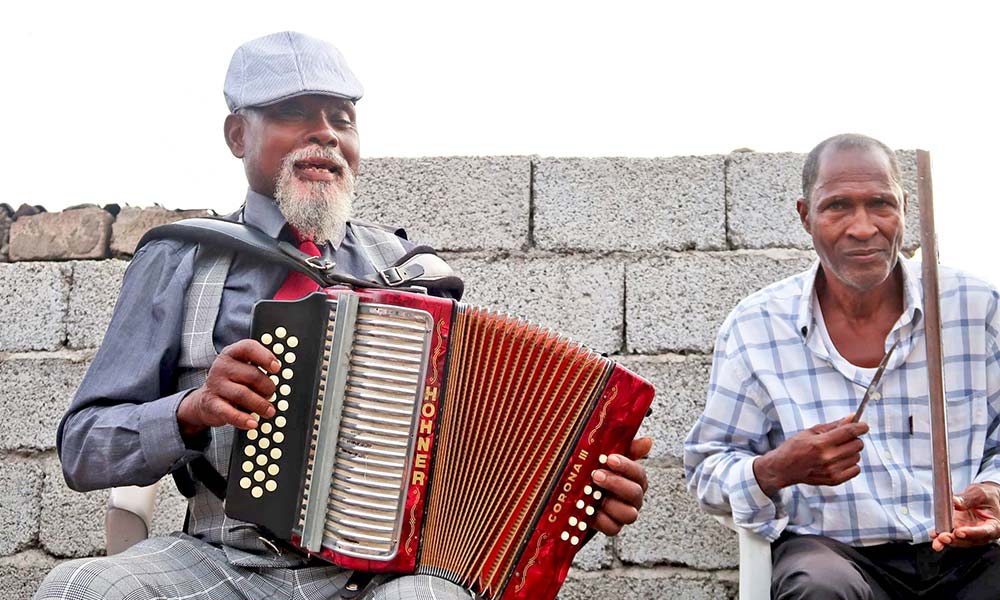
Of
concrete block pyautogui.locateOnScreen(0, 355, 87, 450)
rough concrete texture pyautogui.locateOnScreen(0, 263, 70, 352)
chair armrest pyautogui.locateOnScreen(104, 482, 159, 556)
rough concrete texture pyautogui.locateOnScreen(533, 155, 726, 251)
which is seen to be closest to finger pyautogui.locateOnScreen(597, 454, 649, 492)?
chair armrest pyautogui.locateOnScreen(104, 482, 159, 556)

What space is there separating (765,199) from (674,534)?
1.08 meters

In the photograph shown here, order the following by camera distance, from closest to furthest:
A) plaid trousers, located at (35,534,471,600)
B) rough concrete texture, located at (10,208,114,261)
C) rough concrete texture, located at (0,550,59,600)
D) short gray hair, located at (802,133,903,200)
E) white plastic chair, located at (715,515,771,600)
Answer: plaid trousers, located at (35,534,471,600) < white plastic chair, located at (715,515,771,600) < short gray hair, located at (802,133,903,200) < rough concrete texture, located at (0,550,59,600) < rough concrete texture, located at (10,208,114,261)

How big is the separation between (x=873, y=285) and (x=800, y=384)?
29 centimetres

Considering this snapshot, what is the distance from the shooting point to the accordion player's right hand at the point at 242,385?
1.93m

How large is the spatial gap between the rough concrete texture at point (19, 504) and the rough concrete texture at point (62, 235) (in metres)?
0.73

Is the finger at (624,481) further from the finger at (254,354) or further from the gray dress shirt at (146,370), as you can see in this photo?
the gray dress shirt at (146,370)

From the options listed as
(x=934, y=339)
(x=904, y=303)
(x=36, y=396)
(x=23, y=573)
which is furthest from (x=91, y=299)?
(x=934, y=339)

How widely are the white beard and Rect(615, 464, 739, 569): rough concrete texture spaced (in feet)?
4.60

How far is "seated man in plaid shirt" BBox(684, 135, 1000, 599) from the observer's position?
2.38m

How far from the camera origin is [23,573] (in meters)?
3.52

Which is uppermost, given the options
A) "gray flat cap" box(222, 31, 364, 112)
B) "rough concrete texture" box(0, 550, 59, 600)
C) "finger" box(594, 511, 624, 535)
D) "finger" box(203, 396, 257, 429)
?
"gray flat cap" box(222, 31, 364, 112)

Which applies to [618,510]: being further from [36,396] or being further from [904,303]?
[36,396]

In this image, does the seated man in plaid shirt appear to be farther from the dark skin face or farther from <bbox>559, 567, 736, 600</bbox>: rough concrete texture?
the dark skin face

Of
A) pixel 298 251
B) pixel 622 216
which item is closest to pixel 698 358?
pixel 622 216
